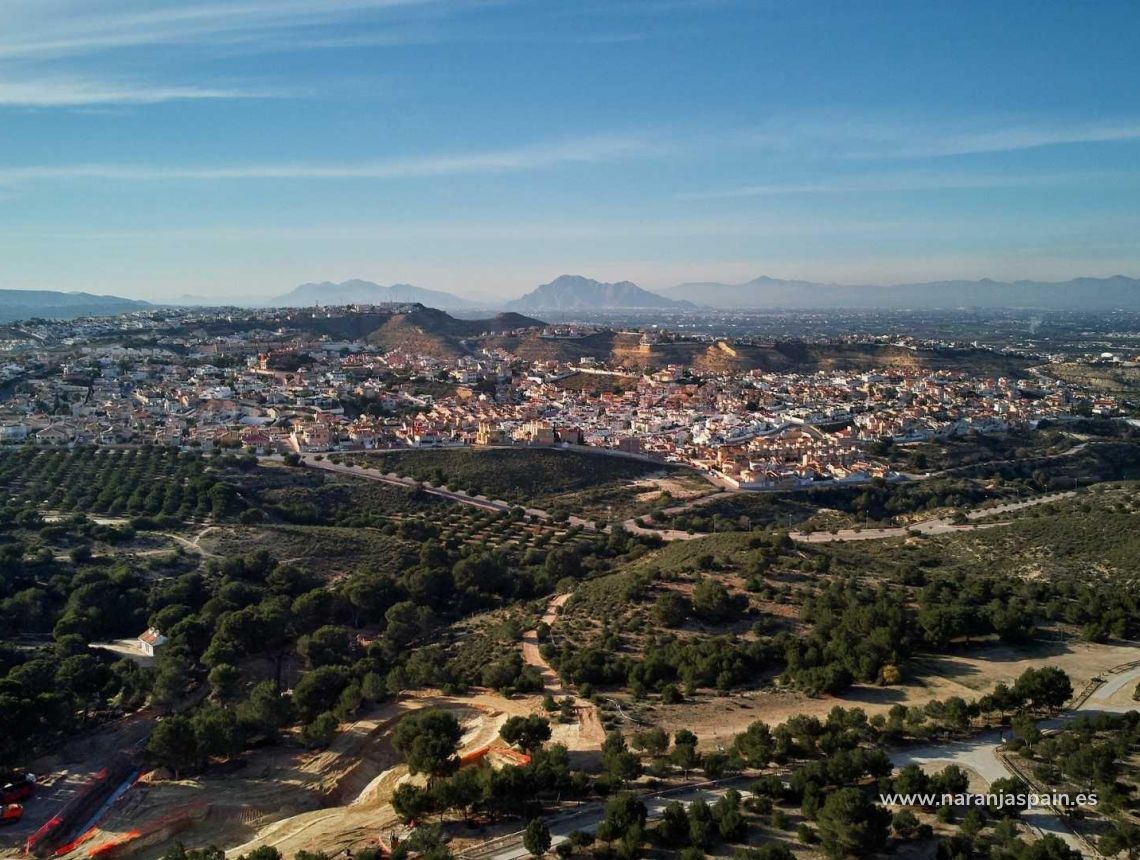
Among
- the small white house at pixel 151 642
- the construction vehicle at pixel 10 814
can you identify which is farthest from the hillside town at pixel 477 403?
the construction vehicle at pixel 10 814

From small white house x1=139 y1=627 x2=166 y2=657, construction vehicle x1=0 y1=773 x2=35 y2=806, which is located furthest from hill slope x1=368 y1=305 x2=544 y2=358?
construction vehicle x1=0 y1=773 x2=35 y2=806

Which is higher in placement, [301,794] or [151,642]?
[151,642]

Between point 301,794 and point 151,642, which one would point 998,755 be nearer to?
point 301,794

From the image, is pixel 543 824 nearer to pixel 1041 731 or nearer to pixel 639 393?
pixel 1041 731

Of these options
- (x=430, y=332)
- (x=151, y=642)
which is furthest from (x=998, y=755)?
(x=430, y=332)

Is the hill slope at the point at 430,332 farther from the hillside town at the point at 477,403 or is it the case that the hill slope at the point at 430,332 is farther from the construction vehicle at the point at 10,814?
the construction vehicle at the point at 10,814

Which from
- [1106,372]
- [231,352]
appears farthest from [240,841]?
[1106,372]

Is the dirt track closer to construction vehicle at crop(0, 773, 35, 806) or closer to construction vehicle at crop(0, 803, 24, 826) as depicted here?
construction vehicle at crop(0, 803, 24, 826)
